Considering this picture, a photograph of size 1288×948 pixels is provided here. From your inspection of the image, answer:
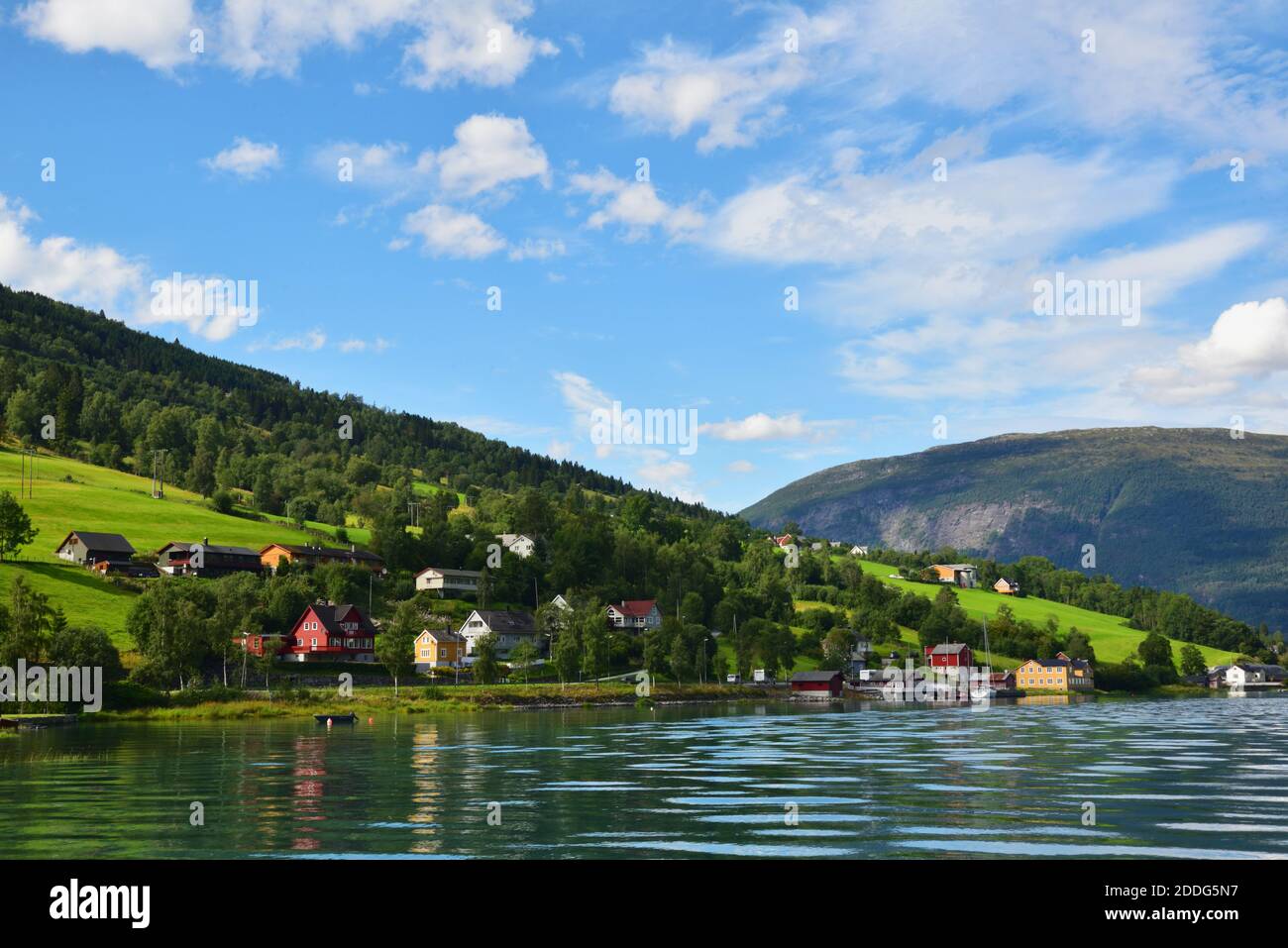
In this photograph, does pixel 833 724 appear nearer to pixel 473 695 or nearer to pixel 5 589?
pixel 473 695

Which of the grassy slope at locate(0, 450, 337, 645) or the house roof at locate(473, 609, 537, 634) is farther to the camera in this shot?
the house roof at locate(473, 609, 537, 634)

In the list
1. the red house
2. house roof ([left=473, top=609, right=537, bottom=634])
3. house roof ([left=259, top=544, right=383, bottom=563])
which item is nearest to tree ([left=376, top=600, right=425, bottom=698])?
the red house

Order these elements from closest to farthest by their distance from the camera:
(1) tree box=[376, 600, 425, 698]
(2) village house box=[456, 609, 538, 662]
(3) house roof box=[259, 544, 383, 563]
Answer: (1) tree box=[376, 600, 425, 698] → (2) village house box=[456, 609, 538, 662] → (3) house roof box=[259, 544, 383, 563]

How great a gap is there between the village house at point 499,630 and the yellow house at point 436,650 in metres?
3.91

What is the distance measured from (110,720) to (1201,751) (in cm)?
8701

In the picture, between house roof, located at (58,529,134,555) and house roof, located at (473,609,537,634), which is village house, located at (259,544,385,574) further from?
house roof, located at (473,609,537,634)

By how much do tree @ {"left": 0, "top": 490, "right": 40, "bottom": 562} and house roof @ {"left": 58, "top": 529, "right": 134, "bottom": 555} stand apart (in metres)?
15.5

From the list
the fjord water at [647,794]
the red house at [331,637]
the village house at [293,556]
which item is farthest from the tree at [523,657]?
the fjord water at [647,794]

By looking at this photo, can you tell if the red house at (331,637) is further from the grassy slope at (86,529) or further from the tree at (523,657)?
the grassy slope at (86,529)

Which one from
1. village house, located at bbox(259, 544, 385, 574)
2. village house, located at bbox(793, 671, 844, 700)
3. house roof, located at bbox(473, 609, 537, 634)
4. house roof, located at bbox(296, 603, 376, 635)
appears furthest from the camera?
village house, located at bbox(259, 544, 385, 574)

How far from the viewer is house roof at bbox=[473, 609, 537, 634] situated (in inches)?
6885

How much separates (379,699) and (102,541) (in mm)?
68235

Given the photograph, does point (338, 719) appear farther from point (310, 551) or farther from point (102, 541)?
point (310, 551)
